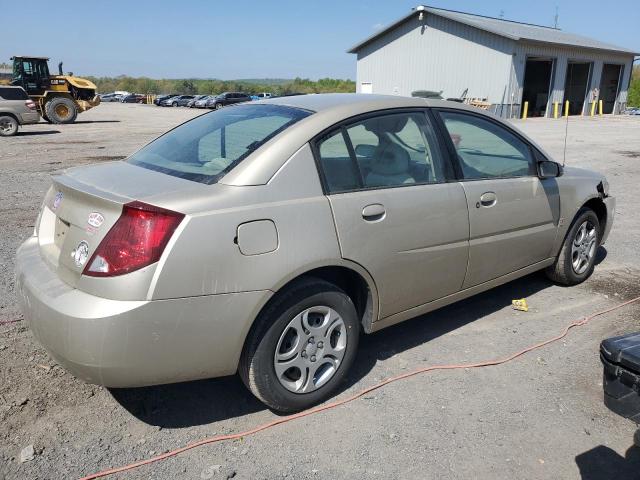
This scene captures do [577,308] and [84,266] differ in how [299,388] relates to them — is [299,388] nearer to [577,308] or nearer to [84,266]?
[84,266]

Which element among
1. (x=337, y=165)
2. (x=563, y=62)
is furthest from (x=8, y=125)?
(x=563, y=62)

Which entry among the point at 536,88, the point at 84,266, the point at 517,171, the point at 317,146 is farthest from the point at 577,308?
the point at 536,88

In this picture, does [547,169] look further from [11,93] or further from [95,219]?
[11,93]

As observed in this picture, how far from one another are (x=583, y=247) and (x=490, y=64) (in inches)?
1186

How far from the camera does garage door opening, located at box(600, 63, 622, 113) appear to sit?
4094 centimetres

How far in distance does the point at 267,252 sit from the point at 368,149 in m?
1.03

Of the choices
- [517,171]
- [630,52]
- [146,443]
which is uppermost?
[630,52]

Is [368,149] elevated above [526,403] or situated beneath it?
elevated above

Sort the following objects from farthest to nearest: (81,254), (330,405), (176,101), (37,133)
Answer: (176,101) < (37,133) < (330,405) < (81,254)

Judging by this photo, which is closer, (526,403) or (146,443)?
(146,443)

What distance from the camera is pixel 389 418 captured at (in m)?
3.00

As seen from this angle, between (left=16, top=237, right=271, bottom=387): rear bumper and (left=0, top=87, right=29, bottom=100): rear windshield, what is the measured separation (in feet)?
66.6

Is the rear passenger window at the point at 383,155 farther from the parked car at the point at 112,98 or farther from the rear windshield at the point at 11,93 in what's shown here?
the parked car at the point at 112,98

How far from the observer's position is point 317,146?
2.98 m
